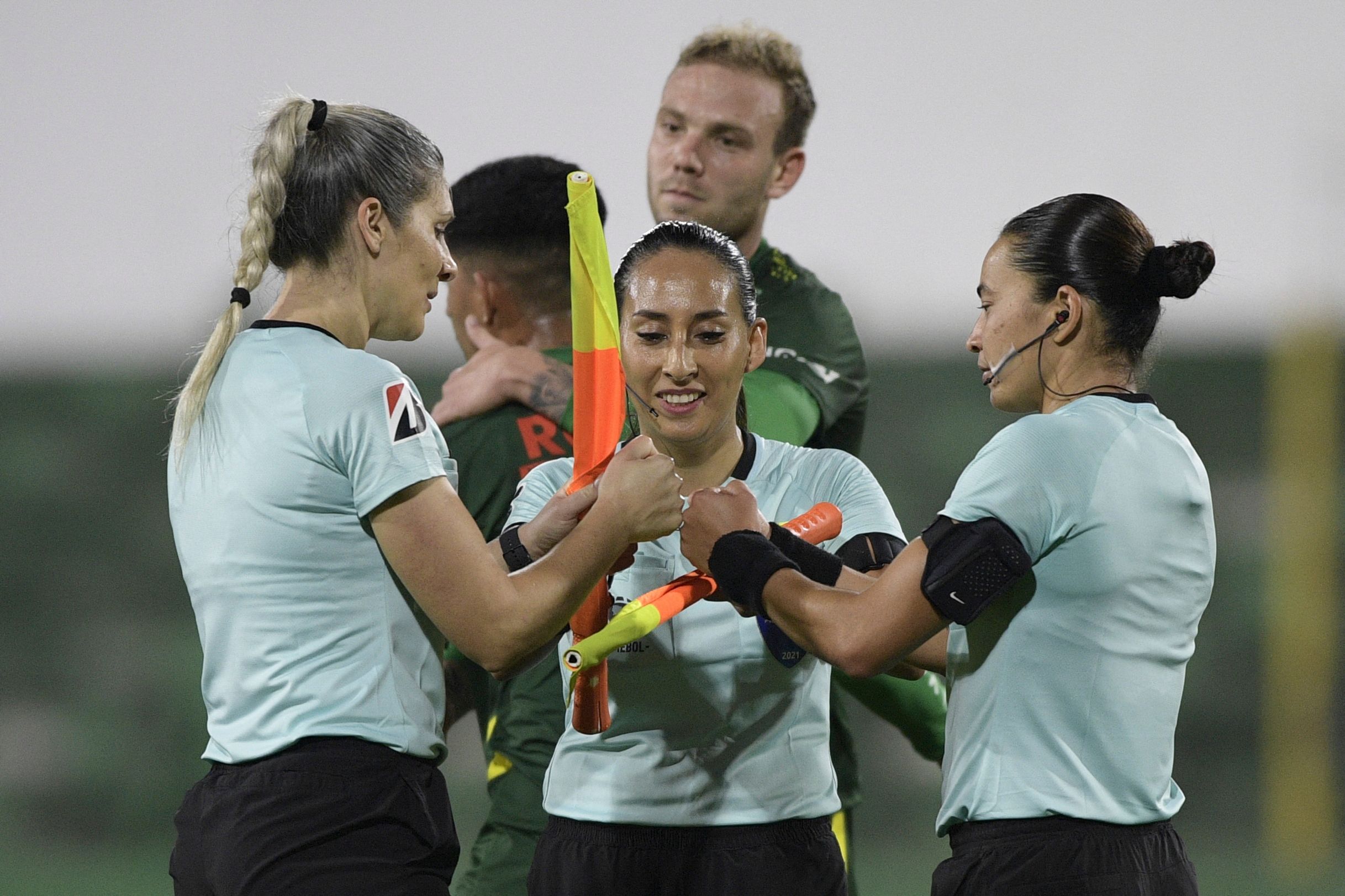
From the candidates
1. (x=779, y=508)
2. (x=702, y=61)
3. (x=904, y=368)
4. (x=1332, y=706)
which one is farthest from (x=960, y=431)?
(x=779, y=508)

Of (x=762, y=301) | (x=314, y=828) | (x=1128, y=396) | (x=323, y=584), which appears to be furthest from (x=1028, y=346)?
(x=762, y=301)

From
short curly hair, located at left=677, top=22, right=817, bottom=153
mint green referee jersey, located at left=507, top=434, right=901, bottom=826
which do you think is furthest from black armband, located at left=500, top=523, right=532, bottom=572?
short curly hair, located at left=677, top=22, right=817, bottom=153

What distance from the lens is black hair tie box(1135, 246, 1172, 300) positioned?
2.00 m

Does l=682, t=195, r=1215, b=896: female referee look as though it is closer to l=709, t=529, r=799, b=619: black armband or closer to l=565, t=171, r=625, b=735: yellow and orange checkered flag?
l=709, t=529, r=799, b=619: black armband

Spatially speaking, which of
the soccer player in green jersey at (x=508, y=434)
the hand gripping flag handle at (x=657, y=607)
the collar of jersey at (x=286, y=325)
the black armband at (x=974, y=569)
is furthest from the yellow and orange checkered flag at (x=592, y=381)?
the soccer player in green jersey at (x=508, y=434)

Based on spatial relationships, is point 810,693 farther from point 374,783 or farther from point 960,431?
point 960,431

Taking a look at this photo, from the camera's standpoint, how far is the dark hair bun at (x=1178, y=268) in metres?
1.99

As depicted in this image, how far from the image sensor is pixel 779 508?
2270 mm

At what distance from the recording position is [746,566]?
6.56 ft

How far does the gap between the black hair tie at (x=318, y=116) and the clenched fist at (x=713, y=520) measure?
2.39 ft

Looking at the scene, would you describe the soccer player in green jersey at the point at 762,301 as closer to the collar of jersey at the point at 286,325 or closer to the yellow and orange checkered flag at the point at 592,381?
the yellow and orange checkered flag at the point at 592,381

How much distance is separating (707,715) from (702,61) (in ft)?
6.51

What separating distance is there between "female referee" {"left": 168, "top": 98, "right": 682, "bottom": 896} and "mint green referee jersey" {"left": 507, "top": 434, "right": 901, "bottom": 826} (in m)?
0.30

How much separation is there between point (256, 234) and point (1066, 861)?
1.32 m
